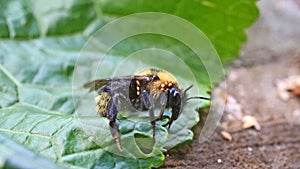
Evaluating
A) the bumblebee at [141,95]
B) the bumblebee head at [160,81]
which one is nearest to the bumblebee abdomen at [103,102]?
the bumblebee at [141,95]

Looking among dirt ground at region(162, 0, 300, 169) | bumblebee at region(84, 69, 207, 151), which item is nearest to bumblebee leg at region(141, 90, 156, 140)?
bumblebee at region(84, 69, 207, 151)

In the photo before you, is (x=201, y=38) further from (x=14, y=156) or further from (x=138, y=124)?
(x=14, y=156)

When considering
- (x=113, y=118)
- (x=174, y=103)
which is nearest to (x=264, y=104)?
(x=174, y=103)

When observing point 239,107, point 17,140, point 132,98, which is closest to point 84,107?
point 132,98

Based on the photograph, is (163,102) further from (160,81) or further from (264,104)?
(264,104)

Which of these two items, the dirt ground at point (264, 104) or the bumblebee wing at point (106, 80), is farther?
the dirt ground at point (264, 104)

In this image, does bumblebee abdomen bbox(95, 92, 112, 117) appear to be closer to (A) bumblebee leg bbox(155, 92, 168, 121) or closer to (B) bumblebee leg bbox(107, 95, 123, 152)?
(B) bumblebee leg bbox(107, 95, 123, 152)

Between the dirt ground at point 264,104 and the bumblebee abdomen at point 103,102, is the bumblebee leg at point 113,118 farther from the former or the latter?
the dirt ground at point 264,104
